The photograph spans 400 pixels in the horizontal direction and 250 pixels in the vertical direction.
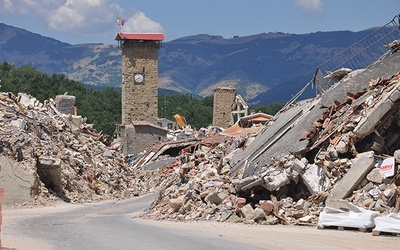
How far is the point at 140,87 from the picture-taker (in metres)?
51.6

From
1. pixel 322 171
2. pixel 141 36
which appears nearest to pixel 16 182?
pixel 322 171

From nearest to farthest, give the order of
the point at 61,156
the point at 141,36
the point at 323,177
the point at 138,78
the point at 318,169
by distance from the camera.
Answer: the point at 323,177, the point at 318,169, the point at 61,156, the point at 138,78, the point at 141,36

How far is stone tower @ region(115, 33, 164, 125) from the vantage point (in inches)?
2016

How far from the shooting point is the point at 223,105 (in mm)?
49188

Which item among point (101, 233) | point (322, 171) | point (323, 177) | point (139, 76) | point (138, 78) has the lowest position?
point (101, 233)

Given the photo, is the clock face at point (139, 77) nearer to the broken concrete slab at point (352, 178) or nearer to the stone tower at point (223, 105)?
the stone tower at point (223, 105)

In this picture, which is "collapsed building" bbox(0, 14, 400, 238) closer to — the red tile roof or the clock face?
the clock face

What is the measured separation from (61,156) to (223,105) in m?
25.4

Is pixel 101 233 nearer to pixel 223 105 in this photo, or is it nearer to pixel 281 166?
pixel 281 166

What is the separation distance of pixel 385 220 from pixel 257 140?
27.6ft

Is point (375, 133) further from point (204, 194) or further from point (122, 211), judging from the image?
point (122, 211)

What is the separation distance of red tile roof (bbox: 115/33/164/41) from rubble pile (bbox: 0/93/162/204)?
19262mm

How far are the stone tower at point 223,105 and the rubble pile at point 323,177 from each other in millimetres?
30888

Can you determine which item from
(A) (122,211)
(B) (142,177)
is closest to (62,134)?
(B) (142,177)
